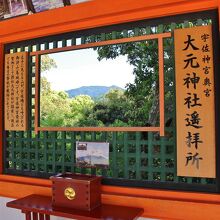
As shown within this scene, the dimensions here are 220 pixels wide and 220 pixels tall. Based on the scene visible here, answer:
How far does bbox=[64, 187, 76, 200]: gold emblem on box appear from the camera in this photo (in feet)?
5.96

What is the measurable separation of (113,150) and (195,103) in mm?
655

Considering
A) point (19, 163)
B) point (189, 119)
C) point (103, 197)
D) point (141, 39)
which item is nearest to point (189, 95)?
point (189, 119)

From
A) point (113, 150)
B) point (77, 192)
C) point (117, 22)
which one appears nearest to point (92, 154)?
point (113, 150)

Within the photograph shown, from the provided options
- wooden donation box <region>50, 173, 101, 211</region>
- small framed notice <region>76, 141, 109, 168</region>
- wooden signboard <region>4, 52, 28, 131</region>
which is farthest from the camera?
wooden signboard <region>4, 52, 28, 131</region>

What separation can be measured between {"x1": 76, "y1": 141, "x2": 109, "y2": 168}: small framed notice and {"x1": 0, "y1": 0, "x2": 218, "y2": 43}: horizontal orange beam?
0.87 metres

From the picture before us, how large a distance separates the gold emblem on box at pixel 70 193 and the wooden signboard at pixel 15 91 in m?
0.74

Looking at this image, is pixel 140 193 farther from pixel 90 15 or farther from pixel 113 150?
pixel 90 15

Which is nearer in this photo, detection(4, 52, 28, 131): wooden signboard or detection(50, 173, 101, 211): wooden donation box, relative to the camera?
detection(50, 173, 101, 211): wooden donation box

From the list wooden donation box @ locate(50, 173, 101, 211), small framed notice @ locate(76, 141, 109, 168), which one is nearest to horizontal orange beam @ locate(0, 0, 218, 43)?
small framed notice @ locate(76, 141, 109, 168)

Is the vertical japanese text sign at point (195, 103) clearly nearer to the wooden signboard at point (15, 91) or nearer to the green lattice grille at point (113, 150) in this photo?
the green lattice grille at point (113, 150)

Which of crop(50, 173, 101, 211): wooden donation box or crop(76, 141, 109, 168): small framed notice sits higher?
crop(76, 141, 109, 168): small framed notice

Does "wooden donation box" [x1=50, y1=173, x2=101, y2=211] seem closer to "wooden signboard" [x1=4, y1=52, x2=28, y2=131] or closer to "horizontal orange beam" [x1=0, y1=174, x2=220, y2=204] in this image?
"horizontal orange beam" [x1=0, y1=174, x2=220, y2=204]

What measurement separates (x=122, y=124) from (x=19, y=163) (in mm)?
988

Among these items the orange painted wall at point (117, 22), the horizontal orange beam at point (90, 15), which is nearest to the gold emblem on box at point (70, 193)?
the orange painted wall at point (117, 22)
